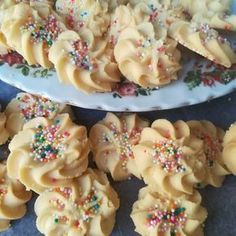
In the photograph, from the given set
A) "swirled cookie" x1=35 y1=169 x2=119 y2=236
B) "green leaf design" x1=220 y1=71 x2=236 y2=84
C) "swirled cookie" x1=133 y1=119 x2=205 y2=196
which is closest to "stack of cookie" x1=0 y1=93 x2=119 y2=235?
"swirled cookie" x1=35 y1=169 x2=119 y2=236

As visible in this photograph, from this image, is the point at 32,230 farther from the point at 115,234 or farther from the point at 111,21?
the point at 111,21

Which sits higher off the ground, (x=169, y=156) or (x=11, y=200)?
(x=169, y=156)

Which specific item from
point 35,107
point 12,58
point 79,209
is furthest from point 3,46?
point 79,209

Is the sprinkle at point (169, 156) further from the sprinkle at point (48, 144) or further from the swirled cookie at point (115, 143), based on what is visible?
the sprinkle at point (48, 144)

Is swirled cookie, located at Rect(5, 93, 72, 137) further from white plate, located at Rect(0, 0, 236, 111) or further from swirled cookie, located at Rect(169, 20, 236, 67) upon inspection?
swirled cookie, located at Rect(169, 20, 236, 67)

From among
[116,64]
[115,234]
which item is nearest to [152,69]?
[116,64]

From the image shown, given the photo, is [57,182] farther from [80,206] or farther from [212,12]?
[212,12]
